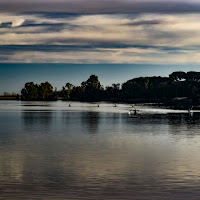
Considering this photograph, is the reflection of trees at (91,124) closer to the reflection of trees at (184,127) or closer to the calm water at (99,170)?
the reflection of trees at (184,127)

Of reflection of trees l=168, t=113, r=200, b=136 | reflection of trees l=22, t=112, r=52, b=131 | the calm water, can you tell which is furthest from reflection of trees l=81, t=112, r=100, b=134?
the calm water

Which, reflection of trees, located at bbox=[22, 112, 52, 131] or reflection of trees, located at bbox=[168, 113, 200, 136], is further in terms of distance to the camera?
reflection of trees, located at bbox=[22, 112, 52, 131]

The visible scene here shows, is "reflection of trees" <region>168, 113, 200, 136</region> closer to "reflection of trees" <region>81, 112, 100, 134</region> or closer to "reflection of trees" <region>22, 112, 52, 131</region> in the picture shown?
"reflection of trees" <region>81, 112, 100, 134</region>

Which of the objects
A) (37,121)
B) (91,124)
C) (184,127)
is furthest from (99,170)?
(37,121)

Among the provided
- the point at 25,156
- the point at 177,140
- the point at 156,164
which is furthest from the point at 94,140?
the point at 156,164

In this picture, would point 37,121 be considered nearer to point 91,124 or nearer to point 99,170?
point 91,124

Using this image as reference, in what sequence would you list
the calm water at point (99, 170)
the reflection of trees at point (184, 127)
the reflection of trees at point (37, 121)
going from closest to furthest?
the calm water at point (99, 170)
the reflection of trees at point (184, 127)
the reflection of trees at point (37, 121)

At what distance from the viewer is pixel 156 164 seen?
2933cm

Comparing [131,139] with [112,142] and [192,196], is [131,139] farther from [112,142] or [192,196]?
[192,196]

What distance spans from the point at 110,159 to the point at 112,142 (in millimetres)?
12276

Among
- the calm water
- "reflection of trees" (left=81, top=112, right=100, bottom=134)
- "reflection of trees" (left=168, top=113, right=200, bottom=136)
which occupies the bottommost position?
the calm water

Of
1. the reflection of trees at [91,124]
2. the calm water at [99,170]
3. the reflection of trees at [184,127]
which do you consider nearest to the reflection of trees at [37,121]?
the reflection of trees at [91,124]

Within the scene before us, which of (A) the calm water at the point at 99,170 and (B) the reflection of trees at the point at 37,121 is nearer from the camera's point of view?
(A) the calm water at the point at 99,170

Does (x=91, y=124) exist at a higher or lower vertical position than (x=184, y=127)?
higher
